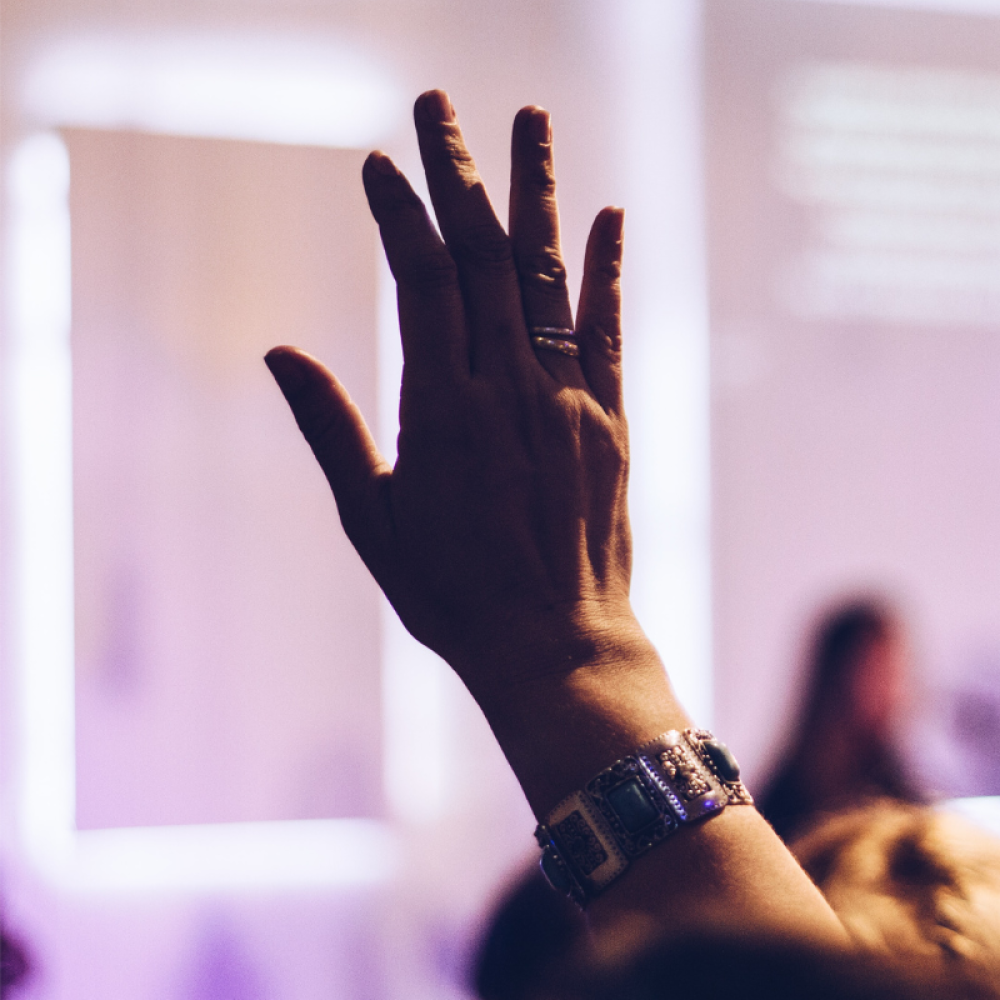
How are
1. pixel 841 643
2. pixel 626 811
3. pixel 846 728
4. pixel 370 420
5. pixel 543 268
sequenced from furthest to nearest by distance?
1. pixel 370 420
2. pixel 841 643
3. pixel 846 728
4. pixel 543 268
5. pixel 626 811

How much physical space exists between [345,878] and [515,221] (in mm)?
2206

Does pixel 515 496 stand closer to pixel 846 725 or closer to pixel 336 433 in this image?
pixel 336 433

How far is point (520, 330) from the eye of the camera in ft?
1.76

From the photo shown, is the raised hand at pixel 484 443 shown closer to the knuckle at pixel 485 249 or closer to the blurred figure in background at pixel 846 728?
the knuckle at pixel 485 249

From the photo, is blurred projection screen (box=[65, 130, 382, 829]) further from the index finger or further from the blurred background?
the index finger

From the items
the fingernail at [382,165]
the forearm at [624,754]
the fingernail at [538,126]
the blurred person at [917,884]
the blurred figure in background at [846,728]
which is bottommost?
the blurred figure in background at [846,728]

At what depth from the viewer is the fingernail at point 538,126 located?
56cm

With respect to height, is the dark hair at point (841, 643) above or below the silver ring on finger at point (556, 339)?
below

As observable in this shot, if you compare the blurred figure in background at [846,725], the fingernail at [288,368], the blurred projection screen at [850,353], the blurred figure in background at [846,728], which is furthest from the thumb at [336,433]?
the blurred projection screen at [850,353]

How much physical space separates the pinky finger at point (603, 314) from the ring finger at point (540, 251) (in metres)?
0.01

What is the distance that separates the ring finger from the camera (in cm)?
55

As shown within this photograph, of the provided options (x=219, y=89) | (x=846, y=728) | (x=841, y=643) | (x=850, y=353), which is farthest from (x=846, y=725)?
(x=219, y=89)

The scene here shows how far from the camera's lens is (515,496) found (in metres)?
0.51

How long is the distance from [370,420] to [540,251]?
197 cm
